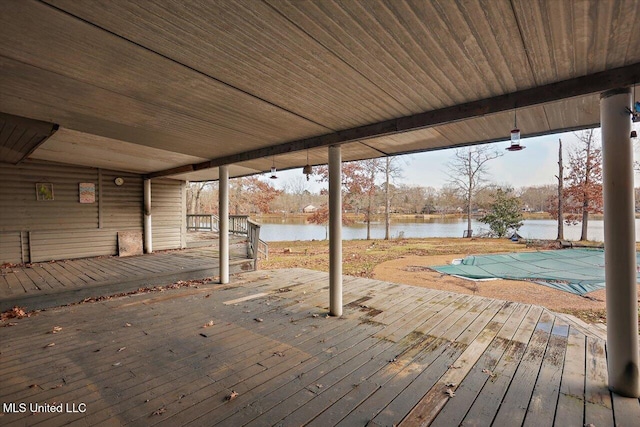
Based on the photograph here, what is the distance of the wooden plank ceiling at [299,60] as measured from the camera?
1481 mm

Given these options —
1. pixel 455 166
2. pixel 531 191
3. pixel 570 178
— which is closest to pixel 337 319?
pixel 570 178

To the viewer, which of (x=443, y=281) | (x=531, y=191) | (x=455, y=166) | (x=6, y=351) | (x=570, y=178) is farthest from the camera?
(x=531, y=191)

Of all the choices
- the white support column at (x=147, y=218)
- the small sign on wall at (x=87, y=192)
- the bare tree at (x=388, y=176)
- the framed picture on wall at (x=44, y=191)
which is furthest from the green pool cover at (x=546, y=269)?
the framed picture on wall at (x=44, y=191)

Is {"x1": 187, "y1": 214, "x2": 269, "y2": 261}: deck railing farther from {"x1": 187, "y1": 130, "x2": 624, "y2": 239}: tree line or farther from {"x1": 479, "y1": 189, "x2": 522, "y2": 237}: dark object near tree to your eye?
{"x1": 479, "y1": 189, "x2": 522, "y2": 237}: dark object near tree

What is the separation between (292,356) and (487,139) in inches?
141

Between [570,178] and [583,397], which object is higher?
[570,178]

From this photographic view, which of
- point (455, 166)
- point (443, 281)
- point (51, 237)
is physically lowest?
point (443, 281)

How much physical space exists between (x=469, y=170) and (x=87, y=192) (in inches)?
773

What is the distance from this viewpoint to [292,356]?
9.31 ft

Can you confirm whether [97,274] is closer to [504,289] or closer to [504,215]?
[504,289]

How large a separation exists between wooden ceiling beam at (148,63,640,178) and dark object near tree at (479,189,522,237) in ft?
54.2

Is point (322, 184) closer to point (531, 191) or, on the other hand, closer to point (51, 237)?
point (51, 237)

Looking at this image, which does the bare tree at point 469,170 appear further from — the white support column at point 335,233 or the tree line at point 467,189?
the white support column at point 335,233

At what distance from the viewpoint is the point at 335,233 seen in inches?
158
